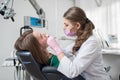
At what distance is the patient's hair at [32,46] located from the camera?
126 centimetres

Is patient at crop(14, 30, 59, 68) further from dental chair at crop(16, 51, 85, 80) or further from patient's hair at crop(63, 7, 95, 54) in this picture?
patient's hair at crop(63, 7, 95, 54)

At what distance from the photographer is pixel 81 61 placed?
125 centimetres

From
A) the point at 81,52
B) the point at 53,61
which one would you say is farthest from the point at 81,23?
the point at 53,61

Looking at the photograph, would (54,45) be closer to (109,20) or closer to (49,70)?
(49,70)

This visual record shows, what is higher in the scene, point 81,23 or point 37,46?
point 81,23

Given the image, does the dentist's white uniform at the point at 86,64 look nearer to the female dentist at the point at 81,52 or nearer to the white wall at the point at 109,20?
the female dentist at the point at 81,52

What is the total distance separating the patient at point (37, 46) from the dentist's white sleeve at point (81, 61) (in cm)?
9

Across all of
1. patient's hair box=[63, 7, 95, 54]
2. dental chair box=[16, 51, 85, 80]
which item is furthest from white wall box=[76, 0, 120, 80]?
dental chair box=[16, 51, 85, 80]

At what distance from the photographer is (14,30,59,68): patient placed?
4.18 feet

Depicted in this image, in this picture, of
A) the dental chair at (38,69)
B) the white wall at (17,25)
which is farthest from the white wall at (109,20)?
the dental chair at (38,69)

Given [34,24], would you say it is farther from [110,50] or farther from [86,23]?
[86,23]

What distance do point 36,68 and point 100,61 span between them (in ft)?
1.54

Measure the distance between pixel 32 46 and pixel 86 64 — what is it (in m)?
0.36

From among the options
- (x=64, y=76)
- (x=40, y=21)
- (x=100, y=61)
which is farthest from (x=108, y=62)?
(x=64, y=76)
